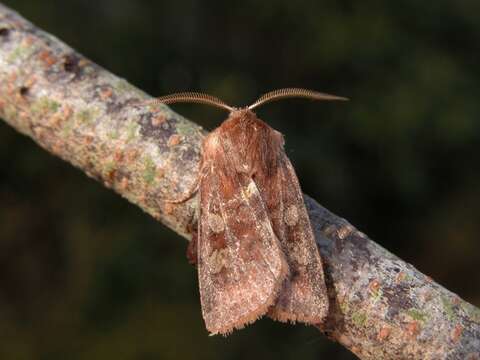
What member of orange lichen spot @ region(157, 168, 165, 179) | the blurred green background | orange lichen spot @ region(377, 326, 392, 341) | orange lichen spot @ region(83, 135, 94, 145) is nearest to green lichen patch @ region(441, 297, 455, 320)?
orange lichen spot @ region(377, 326, 392, 341)

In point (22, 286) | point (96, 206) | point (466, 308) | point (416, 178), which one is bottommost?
point (22, 286)

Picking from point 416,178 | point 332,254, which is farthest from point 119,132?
point 416,178

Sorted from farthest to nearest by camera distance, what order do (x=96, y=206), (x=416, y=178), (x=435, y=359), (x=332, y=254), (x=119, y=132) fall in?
(x=416, y=178) → (x=96, y=206) → (x=119, y=132) → (x=332, y=254) → (x=435, y=359)

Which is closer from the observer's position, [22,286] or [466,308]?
[466,308]

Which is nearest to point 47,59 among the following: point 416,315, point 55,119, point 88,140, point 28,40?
point 28,40

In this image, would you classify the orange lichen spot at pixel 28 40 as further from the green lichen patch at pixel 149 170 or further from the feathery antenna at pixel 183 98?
the green lichen patch at pixel 149 170

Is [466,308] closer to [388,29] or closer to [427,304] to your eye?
[427,304]
